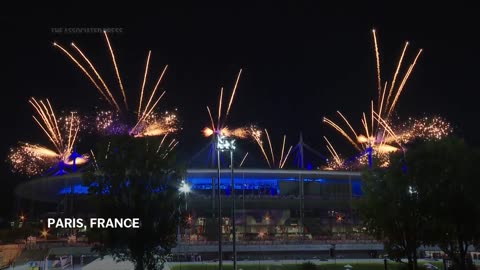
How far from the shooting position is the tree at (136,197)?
76.2ft

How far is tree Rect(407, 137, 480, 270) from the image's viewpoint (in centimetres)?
3033

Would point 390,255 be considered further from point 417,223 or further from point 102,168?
point 102,168

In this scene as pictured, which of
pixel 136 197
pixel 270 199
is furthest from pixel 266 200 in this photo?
pixel 136 197

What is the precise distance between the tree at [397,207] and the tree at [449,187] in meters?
0.55

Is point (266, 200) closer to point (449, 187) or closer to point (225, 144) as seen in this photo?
point (225, 144)

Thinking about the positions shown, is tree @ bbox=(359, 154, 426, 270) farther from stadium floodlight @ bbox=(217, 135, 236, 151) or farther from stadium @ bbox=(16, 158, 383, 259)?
stadium @ bbox=(16, 158, 383, 259)

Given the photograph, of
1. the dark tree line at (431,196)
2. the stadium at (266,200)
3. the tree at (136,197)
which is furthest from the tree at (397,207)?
the stadium at (266,200)

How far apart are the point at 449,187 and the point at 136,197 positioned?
19552 mm

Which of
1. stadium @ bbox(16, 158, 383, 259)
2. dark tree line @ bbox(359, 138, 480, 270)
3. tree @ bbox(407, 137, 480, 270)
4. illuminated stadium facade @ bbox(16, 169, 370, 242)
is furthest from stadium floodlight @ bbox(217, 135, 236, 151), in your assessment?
illuminated stadium facade @ bbox(16, 169, 370, 242)

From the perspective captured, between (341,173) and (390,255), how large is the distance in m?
61.4

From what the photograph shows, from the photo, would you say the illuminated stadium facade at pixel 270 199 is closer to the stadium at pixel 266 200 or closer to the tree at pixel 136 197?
the stadium at pixel 266 200

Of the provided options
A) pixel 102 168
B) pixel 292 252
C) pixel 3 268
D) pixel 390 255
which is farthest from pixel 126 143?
pixel 292 252

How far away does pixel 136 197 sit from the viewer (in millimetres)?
23531

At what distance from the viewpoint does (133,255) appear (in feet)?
77.2
